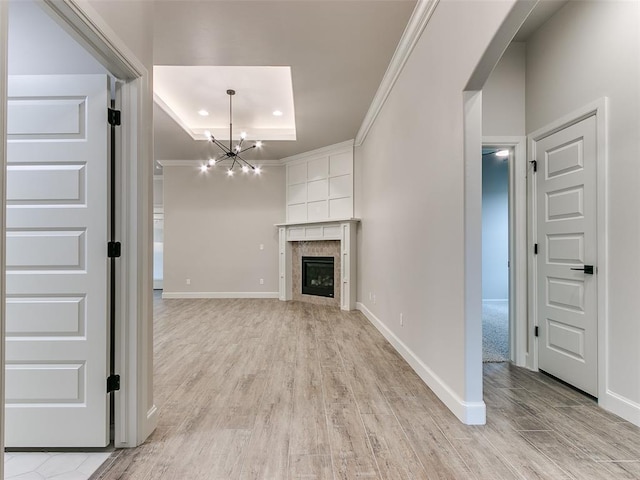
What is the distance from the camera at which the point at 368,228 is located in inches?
201

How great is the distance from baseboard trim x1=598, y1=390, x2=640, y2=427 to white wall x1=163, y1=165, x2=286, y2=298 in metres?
5.80

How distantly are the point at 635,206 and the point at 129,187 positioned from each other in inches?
119

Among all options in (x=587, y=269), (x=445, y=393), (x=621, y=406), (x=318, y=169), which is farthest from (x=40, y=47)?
(x=318, y=169)

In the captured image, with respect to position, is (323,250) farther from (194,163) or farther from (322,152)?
(194,163)

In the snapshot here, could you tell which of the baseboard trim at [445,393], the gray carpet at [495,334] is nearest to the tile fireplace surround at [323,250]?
the gray carpet at [495,334]

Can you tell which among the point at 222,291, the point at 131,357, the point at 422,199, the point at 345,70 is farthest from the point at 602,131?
the point at 222,291

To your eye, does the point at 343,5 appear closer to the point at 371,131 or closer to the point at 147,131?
the point at 147,131

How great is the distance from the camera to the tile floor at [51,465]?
1.55m

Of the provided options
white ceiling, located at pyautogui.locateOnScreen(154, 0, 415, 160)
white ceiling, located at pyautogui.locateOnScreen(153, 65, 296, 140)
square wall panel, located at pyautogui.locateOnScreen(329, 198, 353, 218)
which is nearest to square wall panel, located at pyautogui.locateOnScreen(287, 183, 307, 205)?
square wall panel, located at pyautogui.locateOnScreen(329, 198, 353, 218)

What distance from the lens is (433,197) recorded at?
2.49 metres

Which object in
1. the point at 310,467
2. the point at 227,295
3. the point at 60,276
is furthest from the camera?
the point at 227,295

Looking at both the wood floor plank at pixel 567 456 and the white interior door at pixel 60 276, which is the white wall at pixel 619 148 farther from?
the white interior door at pixel 60 276

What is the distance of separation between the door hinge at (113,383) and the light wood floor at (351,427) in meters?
0.32

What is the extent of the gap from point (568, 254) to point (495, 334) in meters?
1.93
